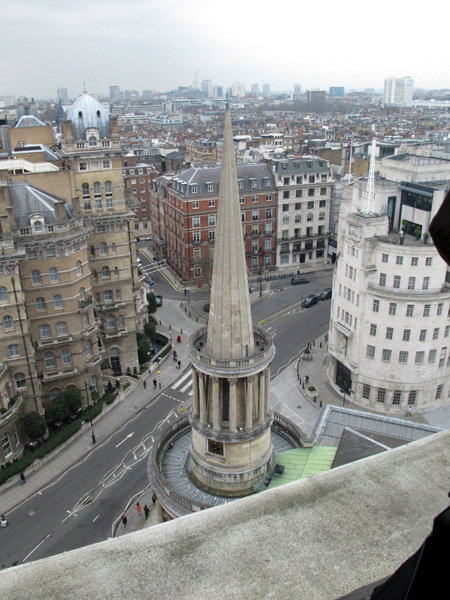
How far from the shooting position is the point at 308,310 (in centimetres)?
8412

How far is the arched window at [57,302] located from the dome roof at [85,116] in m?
21.0

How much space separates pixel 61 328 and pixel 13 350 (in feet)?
20.0

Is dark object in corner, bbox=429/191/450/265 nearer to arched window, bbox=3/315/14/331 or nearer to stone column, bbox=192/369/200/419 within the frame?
stone column, bbox=192/369/200/419

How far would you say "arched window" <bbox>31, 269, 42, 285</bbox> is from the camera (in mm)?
52969

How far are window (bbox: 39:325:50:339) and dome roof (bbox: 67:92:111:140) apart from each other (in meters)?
23.7

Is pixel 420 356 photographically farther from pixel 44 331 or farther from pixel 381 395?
pixel 44 331

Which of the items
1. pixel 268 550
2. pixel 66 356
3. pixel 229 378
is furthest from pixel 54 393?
pixel 268 550

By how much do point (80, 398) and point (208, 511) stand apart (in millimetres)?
52281

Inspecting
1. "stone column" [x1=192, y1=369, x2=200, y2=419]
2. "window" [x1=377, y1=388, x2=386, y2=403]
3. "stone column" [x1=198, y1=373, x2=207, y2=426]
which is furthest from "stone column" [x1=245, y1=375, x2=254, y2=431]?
"window" [x1=377, y1=388, x2=386, y2=403]

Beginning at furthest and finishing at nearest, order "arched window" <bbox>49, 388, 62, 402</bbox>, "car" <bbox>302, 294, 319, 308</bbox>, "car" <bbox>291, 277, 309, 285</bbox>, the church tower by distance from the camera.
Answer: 1. "car" <bbox>291, 277, 309, 285</bbox>
2. "car" <bbox>302, 294, 319, 308</bbox>
3. "arched window" <bbox>49, 388, 62, 402</bbox>
4. the church tower

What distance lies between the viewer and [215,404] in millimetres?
28578

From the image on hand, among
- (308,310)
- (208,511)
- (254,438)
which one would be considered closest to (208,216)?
(308,310)

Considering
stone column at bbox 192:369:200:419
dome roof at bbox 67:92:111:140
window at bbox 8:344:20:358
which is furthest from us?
dome roof at bbox 67:92:111:140

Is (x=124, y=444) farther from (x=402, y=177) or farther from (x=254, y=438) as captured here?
(x=402, y=177)
